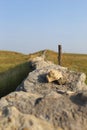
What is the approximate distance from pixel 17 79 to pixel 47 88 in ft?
12.8

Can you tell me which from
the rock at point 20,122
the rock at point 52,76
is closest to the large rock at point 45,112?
the rock at point 20,122

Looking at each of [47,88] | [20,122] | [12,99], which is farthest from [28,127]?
[47,88]

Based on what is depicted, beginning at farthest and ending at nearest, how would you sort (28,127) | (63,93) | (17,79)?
(17,79) < (63,93) < (28,127)

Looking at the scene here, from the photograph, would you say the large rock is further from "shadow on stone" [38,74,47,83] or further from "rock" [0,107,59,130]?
"shadow on stone" [38,74,47,83]

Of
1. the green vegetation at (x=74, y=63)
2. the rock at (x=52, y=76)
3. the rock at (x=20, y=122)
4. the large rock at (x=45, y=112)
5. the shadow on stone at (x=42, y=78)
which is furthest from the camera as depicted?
the green vegetation at (x=74, y=63)

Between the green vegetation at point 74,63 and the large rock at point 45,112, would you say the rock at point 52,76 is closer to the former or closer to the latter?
the large rock at point 45,112

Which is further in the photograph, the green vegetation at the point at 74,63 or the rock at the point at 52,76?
the green vegetation at the point at 74,63

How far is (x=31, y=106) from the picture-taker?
24.6 ft

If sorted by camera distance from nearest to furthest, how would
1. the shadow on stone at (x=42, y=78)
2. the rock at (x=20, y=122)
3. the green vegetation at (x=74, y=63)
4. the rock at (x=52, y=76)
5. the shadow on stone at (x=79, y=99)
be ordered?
the rock at (x=20, y=122) → the shadow on stone at (x=79, y=99) → the rock at (x=52, y=76) → the shadow on stone at (x=42, y=78) → the green vegetation at (x=74, y=63)

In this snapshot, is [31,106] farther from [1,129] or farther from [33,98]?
[1,129]

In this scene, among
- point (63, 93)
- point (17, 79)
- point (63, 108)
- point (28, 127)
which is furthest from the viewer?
point (17, 79)

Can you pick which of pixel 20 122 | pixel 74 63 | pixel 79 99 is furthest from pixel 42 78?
pixel 74 63

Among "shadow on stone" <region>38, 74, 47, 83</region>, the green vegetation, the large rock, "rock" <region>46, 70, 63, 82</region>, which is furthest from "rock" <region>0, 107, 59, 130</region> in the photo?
the green vegetation

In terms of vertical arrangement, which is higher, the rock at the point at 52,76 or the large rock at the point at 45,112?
the rock at the point at 52,76
